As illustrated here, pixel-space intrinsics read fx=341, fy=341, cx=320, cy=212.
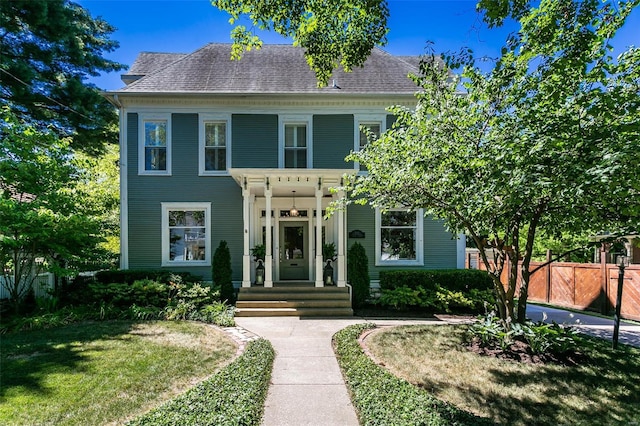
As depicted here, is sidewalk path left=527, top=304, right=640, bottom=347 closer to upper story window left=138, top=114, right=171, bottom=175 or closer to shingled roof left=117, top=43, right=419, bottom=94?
shingled roof left=117, top=43, right=419, bottom=94

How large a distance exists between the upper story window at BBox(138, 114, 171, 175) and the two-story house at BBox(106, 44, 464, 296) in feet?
0.11

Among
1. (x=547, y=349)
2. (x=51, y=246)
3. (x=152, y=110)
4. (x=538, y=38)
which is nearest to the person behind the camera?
(x=538, y=38)

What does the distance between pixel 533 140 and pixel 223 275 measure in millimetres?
8066

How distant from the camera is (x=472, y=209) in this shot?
511 centimetres

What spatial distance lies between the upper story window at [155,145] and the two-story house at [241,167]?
0.03 meters

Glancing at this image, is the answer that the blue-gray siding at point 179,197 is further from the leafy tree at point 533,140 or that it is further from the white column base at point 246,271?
the leafy tree at point 533,140

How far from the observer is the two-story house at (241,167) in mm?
10867

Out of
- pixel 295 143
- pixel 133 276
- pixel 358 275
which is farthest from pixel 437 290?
pixel 133 276

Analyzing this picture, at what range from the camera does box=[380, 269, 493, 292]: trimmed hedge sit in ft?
31.9

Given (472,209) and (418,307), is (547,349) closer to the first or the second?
(472,209)

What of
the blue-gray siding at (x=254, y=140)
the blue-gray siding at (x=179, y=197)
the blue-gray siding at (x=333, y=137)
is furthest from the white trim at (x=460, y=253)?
the blue-gray siding at (x=179, y=197)

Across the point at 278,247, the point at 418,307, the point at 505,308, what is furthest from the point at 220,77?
the point at 505,308

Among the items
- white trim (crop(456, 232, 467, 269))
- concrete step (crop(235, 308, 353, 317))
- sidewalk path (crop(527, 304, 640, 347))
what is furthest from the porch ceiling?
sidewalk path (crop(527, 304, 640, 347))

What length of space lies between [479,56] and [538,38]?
859 mm
